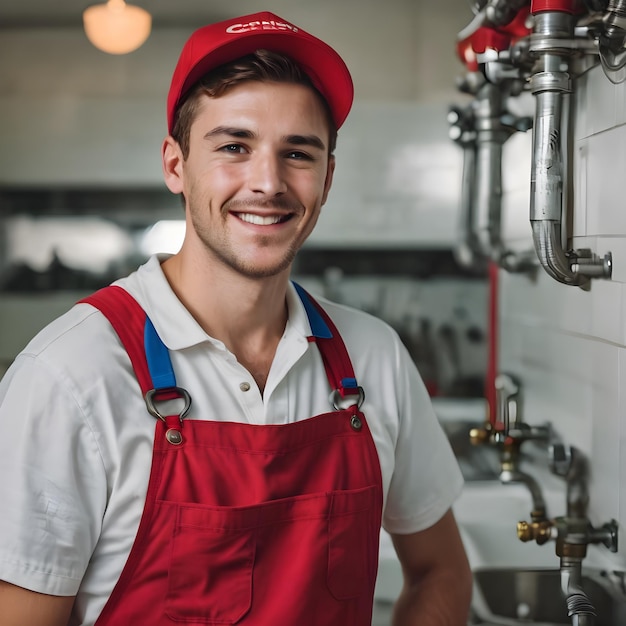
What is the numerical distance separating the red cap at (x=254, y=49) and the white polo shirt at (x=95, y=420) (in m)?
0.25

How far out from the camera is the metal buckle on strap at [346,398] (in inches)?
42.3

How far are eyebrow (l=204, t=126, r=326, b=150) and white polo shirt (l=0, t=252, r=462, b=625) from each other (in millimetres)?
192

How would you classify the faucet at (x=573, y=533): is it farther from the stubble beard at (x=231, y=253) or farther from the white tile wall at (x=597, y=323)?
the stubble beard at (x=231, y=253)

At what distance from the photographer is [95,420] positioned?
896 mm

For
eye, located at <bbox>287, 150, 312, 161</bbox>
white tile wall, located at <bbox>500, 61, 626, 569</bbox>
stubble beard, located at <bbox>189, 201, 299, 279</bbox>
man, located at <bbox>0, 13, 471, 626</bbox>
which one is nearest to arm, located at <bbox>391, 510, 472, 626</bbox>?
man, located at <bbox>0, 13, 471, 626</bbox>

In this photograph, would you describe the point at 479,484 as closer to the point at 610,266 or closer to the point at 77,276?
the point at 610,266

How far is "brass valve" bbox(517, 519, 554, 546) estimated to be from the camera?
126 cm

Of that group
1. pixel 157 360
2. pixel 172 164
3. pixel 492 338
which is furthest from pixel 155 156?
pixel 157 360

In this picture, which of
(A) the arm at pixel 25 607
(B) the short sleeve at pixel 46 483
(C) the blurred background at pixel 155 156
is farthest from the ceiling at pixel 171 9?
(A) the arm at pixel 25 607

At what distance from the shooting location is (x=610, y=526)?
47.1 inches

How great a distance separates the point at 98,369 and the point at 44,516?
0.55 feet

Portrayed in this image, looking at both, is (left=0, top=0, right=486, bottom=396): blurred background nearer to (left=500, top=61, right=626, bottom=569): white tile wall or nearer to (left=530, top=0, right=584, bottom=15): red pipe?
(left=500, top=61, right=626, bottom=569): white tile wall

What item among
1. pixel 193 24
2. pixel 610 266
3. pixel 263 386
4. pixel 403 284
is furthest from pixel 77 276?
pixel 610 266

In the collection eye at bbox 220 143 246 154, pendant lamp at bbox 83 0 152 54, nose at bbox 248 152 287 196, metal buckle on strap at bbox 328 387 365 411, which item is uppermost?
pendant lamp at bbox 83 0 152 54
